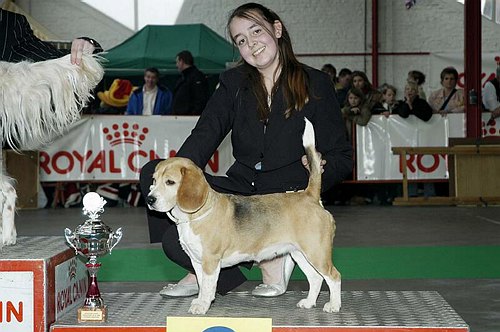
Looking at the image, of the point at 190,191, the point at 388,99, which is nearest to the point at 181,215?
the point at 190,191

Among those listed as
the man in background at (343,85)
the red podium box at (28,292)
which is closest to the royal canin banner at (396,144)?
the man in background at (343,85)

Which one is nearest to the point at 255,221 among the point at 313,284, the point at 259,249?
the point at 259,249

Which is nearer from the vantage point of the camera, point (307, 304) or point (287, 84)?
point (307, 304)

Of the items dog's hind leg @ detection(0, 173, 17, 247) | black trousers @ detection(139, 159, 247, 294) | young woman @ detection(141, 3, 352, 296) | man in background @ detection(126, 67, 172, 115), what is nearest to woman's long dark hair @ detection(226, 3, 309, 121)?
young woman @ detection(141, 3, 352, 296)

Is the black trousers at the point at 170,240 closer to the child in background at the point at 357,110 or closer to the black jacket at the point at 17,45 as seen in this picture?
the black jacket at the point at 17,45

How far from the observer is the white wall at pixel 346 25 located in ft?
51.4

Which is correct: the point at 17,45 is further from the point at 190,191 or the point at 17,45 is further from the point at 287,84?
the point at 190,191

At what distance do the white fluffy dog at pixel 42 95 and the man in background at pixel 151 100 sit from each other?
6.95 meters

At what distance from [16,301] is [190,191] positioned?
0.70m

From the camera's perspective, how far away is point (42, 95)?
324cm

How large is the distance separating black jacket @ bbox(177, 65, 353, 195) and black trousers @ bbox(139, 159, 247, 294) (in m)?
0.24

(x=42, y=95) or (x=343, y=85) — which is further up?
(x=343, y=85)

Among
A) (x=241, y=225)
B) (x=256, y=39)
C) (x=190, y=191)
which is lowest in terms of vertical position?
(x=241, y=225)

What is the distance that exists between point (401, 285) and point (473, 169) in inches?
198
